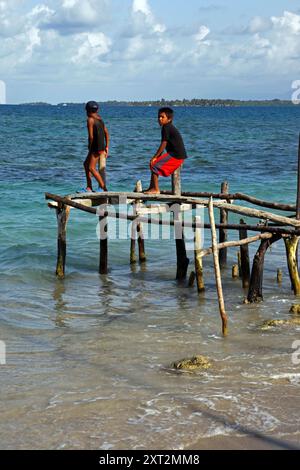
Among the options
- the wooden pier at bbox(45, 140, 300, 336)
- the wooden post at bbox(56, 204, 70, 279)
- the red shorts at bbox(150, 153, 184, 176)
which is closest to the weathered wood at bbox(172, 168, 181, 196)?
the wooden pier at bbox(45, 140, 300, 336)

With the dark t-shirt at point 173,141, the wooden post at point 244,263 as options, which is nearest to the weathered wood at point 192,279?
the wooden post at point 244,263

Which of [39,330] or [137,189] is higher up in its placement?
[137,189]

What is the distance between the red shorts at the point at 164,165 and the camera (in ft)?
39.0

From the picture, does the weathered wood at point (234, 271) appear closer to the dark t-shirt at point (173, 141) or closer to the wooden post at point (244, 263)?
the wooden post at point (244, 263)

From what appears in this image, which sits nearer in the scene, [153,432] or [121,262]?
[153,432]

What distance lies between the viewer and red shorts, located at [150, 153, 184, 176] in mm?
11891

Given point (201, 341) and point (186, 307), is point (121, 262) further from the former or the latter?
point (201, 341)

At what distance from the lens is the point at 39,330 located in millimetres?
10195

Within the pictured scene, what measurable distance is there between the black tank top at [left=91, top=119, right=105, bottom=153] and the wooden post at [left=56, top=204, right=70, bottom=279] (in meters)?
1.15

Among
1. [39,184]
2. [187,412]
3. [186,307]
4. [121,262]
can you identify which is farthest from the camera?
[39,184]

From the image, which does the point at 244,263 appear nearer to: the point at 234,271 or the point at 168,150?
the point at 234,271

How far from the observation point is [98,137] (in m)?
12.7

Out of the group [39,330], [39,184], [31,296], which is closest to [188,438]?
[39,330]
